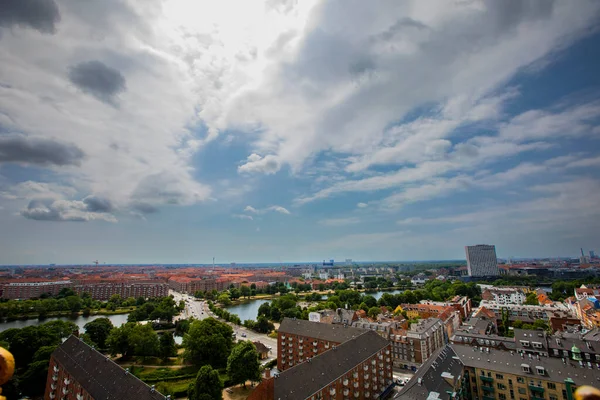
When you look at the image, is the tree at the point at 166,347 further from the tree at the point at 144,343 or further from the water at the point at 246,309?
the water at the point at 246,309

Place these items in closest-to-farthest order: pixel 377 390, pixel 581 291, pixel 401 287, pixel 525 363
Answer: pixel 525 363 < pixel 377 390 < pixel 581 291 < pixel 401 287

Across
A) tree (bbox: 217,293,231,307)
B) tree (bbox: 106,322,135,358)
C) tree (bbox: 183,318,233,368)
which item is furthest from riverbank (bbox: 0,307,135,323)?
tree (bbox: 183,318,233,368)

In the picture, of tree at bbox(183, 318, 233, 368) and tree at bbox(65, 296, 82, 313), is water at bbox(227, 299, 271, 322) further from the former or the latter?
tree at bbox(65, 296, 82, 313)

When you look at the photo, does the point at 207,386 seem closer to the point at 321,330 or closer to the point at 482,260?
the point at 321,330

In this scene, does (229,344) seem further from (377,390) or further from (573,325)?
(573,325)

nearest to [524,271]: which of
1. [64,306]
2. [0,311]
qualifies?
[64,306]

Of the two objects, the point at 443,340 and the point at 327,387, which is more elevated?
the point at 327,387
